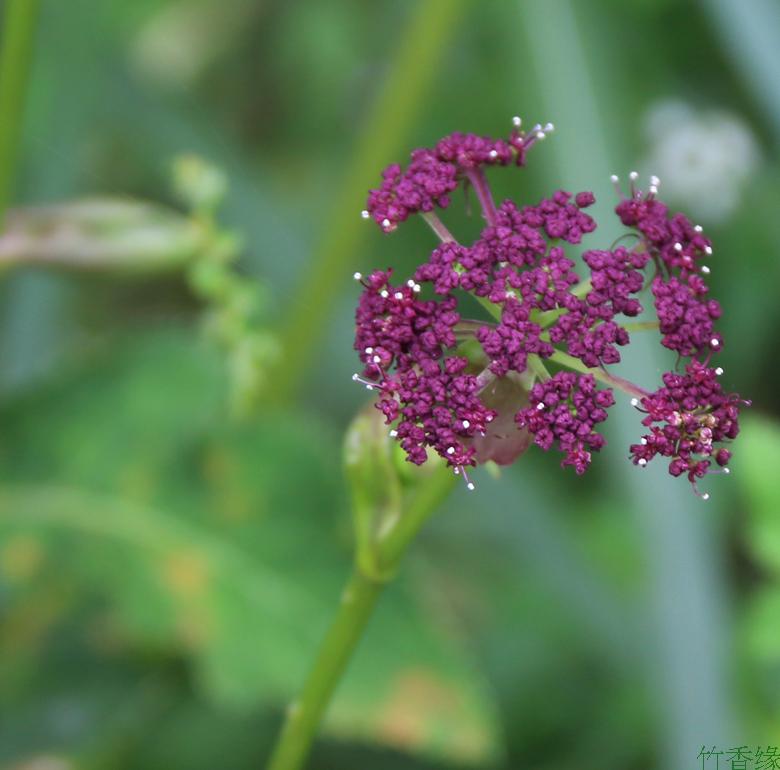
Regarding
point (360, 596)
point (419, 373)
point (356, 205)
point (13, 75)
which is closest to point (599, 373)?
point (419, 373)

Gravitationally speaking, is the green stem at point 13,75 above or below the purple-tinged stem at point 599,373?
above

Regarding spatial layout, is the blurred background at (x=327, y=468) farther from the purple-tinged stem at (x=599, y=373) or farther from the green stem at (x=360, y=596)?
the purple-tinged stem at (x=599, y=373)

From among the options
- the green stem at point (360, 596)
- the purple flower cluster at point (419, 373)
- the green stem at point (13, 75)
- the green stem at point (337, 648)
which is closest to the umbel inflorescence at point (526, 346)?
the purple flower cluster at point (419, 373)

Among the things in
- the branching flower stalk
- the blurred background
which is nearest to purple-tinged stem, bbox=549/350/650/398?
the branching flower stalk

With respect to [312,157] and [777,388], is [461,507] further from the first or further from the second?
[312,157]

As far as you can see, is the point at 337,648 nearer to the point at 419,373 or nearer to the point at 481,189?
the point at 419,373

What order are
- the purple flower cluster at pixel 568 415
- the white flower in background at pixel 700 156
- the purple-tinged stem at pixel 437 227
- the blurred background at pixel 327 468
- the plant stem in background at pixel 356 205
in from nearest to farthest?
1. the purple flower cluster at pixel 568 415
2. the purple-tinged stem at pixel 437 227
3. the blurred background at pixel 327 468
4. the plant stem in background at pixel 356 205
5. the white flower in background at pixel 700 156
